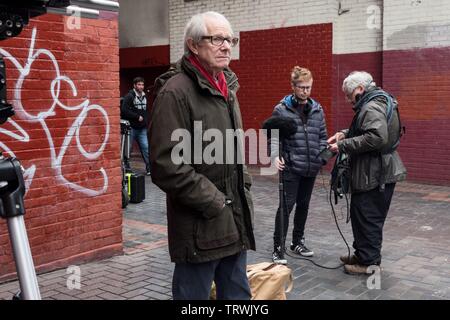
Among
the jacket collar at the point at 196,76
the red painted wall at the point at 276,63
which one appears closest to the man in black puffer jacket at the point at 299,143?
the jacket collar at the point at 196,76

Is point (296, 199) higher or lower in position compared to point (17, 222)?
lower

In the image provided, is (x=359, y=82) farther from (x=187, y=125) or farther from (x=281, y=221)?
(x=187, y=125)

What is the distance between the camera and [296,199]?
5.48 metres

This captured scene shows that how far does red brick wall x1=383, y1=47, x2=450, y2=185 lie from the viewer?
357 inches

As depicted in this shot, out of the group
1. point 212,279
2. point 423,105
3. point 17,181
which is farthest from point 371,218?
point 423,105

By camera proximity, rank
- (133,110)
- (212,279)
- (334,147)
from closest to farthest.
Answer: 1. (212,279)
2. (334,147)
3. (133,110)

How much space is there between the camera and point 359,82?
4.79 metres

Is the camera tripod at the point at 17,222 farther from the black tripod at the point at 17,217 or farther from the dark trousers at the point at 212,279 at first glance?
the dark trousers at the point at 212,279

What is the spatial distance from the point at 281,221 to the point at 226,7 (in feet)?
25.6

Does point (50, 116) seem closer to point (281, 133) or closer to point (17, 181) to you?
point (281, 133)

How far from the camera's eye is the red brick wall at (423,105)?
9.08 meters

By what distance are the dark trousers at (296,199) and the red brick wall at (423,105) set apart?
4.76 metres

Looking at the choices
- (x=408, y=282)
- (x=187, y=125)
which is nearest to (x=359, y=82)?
(x=408, y=282)

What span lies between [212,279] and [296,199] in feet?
8.99
